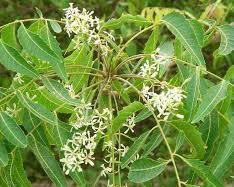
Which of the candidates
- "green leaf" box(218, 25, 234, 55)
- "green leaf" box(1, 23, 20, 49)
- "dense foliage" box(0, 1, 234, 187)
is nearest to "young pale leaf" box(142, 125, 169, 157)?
"dense foliage" box(0, 1, 234, 187)

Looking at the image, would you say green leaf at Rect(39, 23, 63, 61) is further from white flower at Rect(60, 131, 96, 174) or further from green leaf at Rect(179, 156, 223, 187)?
green leaf at Rect(179, 156, 223, 187)

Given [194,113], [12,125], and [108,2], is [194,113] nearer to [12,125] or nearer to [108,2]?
[12,125]

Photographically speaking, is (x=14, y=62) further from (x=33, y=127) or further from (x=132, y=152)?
(x=132, y=152)

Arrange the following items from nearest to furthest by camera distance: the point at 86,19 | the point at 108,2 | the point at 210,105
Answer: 1. the point at 210,105
2. the point at 86,19
3. the point at 108,2

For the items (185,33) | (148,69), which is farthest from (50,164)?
(185,33)

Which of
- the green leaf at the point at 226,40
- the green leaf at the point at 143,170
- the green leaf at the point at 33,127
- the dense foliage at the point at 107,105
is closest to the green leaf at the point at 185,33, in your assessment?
the dense foliage at the point at 107,105

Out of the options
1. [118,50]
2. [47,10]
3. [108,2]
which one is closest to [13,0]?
[47,10]
